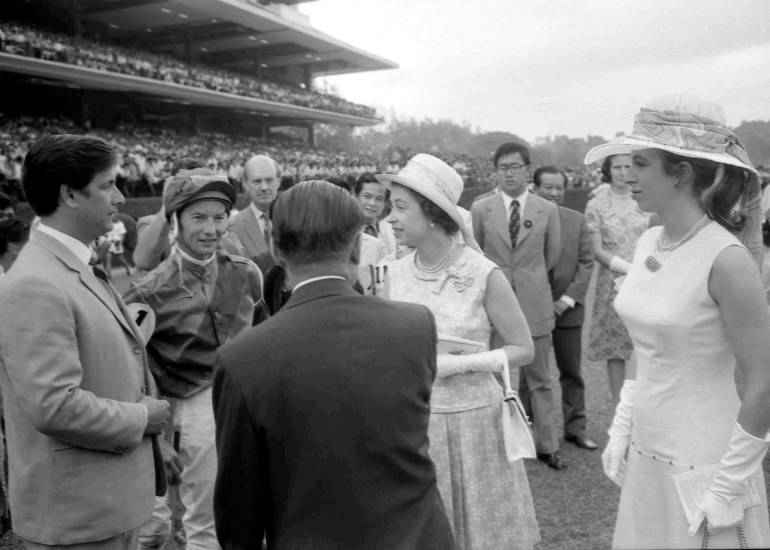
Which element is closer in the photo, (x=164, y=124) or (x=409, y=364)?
(x=409, y=364)

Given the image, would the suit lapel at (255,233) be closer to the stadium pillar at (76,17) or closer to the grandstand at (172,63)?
the grandstand at (172,63)

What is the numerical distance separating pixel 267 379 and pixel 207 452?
5.42 ft

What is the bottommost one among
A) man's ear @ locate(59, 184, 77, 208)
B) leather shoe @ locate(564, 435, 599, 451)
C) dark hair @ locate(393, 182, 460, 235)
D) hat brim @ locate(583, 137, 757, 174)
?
leather shoe @ locate(564, 435, 599, 451)

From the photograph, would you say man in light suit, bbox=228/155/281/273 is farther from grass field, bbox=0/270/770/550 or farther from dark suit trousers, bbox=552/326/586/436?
dark suit trousers, bbox=552/326/586/436

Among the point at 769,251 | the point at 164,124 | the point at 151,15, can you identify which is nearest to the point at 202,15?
the point at 151,15

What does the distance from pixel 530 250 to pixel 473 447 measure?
2.40m

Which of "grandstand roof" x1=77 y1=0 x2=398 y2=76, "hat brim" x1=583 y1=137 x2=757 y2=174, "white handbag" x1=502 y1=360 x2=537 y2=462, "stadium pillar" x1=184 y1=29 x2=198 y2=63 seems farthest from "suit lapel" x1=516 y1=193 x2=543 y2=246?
"stadium pillar" x1=184 y1=29 x2=198 y2=63

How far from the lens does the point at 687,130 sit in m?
2.04

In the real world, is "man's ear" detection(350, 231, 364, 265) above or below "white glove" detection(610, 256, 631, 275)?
above

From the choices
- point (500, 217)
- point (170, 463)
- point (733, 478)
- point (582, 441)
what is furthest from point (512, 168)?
point (733, 478)

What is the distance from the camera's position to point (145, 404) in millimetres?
2195

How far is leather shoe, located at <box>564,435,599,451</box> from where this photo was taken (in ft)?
16.3

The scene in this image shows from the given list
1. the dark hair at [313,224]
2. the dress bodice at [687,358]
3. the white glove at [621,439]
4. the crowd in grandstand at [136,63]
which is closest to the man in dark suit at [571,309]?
the white glove at [621,439]

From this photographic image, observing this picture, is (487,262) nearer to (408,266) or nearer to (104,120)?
(408,266)
